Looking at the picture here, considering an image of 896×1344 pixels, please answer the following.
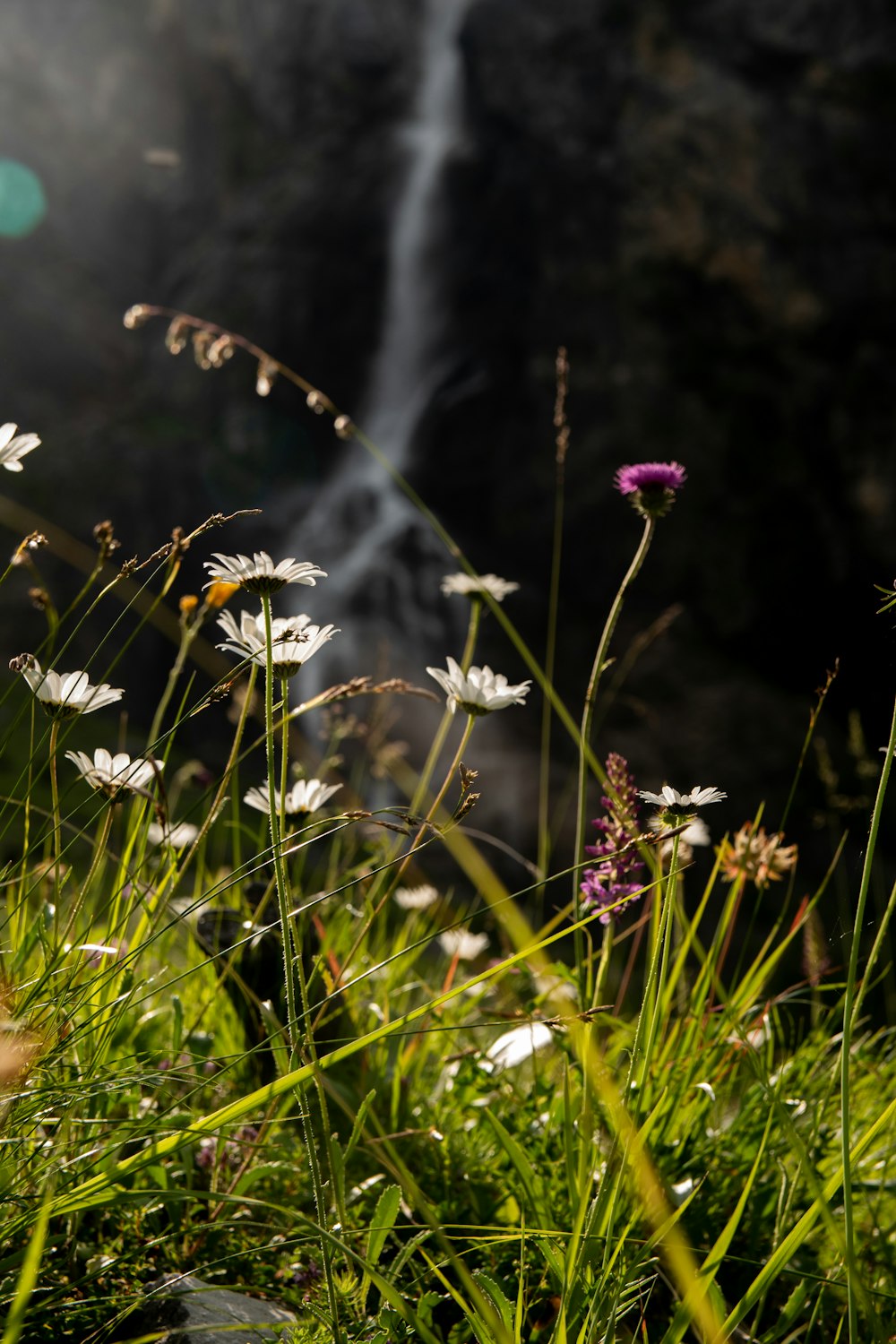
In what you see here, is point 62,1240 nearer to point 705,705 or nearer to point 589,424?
point 705,705

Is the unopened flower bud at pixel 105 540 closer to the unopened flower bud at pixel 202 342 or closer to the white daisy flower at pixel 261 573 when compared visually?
the white daisy flower at pixel 261 573

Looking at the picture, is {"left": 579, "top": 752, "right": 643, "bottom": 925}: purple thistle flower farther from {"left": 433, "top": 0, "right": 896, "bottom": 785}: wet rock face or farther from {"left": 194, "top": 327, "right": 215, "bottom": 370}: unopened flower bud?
{"left": 433, "top": 0, "right": 896, "bottom": 785}: wet rock face

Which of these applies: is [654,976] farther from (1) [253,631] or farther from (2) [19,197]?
(2) [19,197]

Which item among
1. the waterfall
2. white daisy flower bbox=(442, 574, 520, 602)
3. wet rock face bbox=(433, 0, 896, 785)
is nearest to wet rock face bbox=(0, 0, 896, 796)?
wet rock face bbox=(433, 0, 896, 785)

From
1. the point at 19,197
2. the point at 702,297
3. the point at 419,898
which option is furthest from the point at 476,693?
the point at 19,197

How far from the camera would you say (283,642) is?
0.83 meters

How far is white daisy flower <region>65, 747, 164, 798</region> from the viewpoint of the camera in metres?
0.89

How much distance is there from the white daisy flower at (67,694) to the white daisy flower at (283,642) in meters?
0.12

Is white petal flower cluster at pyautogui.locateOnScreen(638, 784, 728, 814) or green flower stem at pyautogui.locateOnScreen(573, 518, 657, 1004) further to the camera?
green flower stem at pyautogui.locateOnScreen(573, 518, 657, 1004)

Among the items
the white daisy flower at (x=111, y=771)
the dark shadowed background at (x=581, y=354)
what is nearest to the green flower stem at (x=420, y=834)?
the white daisy flower at (x=111, y=771)

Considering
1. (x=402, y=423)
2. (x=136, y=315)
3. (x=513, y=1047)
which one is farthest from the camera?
(x=402, y=423)

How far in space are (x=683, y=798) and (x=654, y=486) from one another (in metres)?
0.45

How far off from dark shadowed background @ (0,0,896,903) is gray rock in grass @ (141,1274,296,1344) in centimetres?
1026

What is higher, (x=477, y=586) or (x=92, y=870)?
(x=477, y=586)
